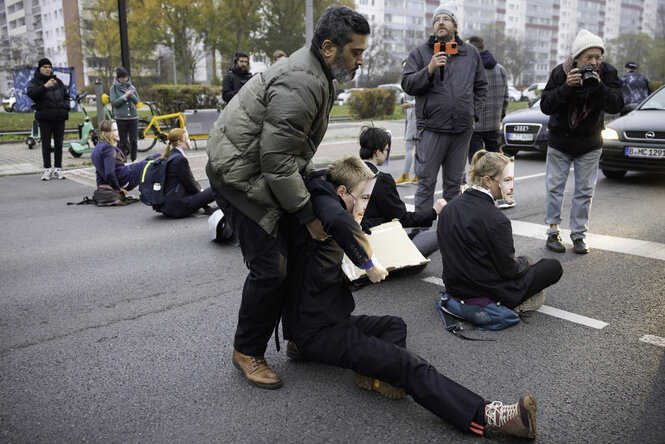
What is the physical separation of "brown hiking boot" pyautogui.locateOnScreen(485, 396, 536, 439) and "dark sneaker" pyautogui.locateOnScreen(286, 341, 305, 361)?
46.9 inches

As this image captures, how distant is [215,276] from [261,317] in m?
2.06

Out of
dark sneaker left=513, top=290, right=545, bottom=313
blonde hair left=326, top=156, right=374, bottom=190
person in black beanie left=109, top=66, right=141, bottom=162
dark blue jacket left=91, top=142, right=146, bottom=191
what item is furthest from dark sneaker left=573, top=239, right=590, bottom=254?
person in black beanie left=109, top=66, right=141, bottom=162

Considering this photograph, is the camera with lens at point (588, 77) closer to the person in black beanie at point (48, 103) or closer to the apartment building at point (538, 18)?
the person in black beanie at point (48, 103)

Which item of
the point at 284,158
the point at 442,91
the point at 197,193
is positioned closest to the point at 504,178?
the point at 284,158

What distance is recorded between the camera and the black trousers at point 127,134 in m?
12.6

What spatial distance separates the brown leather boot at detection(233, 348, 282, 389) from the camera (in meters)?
→ 3.10

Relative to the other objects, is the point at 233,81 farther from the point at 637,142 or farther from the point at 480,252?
the point at 480,252

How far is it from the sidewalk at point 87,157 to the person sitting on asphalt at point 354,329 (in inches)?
288

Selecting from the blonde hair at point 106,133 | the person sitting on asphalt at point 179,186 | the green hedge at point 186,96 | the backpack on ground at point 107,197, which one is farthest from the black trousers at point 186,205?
the green hedge at point 186,96

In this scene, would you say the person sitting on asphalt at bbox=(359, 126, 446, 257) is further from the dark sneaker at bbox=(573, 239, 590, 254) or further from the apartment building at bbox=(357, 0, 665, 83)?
the apartment building at bbox=(357, 0, 665, 83)

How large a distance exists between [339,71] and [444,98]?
10.0 ft

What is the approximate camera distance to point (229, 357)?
3490 millimetres

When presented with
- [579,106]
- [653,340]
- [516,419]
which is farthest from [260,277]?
[579,106]

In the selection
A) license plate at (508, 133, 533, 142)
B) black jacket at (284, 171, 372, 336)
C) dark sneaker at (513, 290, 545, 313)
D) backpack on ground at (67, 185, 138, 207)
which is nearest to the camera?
black jacket at (284, 171, 372, 336)
